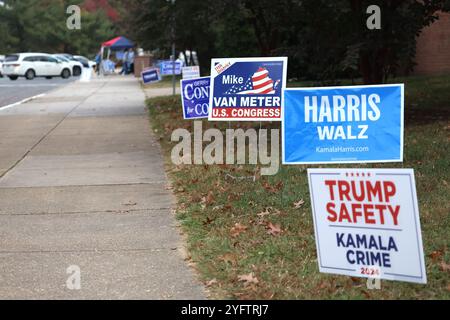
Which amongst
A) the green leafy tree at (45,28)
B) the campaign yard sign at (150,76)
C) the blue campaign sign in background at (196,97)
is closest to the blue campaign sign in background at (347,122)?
the blue campaign sign in background at (196,97)

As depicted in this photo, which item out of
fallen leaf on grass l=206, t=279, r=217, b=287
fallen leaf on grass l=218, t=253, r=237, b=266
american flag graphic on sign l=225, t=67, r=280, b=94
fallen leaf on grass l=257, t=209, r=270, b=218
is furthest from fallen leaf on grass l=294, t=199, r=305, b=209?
american flag graphic on sign l=225, t=67, r=280, b=94

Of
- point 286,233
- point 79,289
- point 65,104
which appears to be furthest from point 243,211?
point 65,104

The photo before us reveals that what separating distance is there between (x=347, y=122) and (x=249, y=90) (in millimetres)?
3956

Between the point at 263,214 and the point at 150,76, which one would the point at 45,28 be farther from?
the point at 263,214

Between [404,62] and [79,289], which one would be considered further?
[404,62]

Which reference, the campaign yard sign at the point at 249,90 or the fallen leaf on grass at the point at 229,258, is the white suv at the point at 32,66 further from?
the fallen leaf on grass at the point at 229,258

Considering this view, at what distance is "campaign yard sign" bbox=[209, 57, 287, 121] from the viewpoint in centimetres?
941

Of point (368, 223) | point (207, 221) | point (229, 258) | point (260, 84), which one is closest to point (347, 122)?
point (368, 223)

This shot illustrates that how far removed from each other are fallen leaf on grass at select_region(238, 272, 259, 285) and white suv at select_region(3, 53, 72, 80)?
136 feet

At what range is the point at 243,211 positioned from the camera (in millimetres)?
7266

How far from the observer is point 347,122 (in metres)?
5.65

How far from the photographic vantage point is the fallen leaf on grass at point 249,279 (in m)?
5.12
